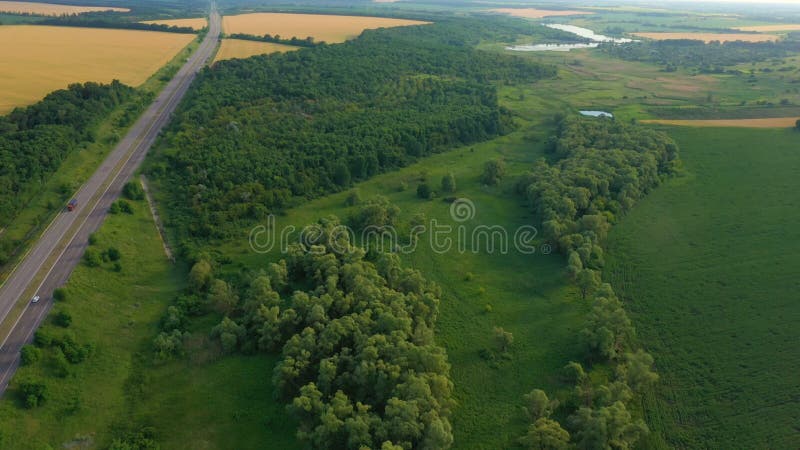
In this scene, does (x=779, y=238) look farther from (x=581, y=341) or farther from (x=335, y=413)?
(x=335, y=413)

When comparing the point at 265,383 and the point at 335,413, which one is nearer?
the point at 335,413

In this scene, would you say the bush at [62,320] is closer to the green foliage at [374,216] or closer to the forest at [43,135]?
the forest at [43,135]

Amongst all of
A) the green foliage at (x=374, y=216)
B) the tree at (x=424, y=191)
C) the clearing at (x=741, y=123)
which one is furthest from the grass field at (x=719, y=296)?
the green foliage at (x=374, y=216)

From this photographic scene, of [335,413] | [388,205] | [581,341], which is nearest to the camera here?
[335,413]

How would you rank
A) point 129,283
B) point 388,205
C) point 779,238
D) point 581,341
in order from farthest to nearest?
point 388,205
point 779,238
point 129,283
point 581,341

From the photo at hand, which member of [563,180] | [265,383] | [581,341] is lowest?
[265,383]

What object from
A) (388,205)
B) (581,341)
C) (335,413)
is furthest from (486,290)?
(335,413)

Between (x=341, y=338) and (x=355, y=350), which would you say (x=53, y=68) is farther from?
(x=355, y=350)

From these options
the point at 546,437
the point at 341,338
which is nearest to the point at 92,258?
the point at 341,338
